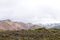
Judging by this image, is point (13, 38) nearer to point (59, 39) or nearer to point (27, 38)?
point (27, 38)

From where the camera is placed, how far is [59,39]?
30.5 metres

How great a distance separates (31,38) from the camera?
30219 millimetres

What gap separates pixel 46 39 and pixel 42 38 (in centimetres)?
87

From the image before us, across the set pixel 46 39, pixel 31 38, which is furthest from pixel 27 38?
pixel 46 39

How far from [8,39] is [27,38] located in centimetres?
237

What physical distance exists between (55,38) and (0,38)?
6943mm

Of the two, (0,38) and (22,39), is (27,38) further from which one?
(0,38)

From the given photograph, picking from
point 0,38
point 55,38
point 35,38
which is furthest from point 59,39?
point 0,38

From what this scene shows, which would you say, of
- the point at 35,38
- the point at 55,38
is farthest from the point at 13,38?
the point at 55,38

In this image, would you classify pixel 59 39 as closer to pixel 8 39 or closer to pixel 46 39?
pixel 46 39

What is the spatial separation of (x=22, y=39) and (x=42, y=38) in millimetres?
2774

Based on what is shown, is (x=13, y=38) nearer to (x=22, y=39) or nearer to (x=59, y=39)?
(x=22, y=39)

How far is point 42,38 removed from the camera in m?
30.8

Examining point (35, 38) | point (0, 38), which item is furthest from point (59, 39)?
point (0, 38)
